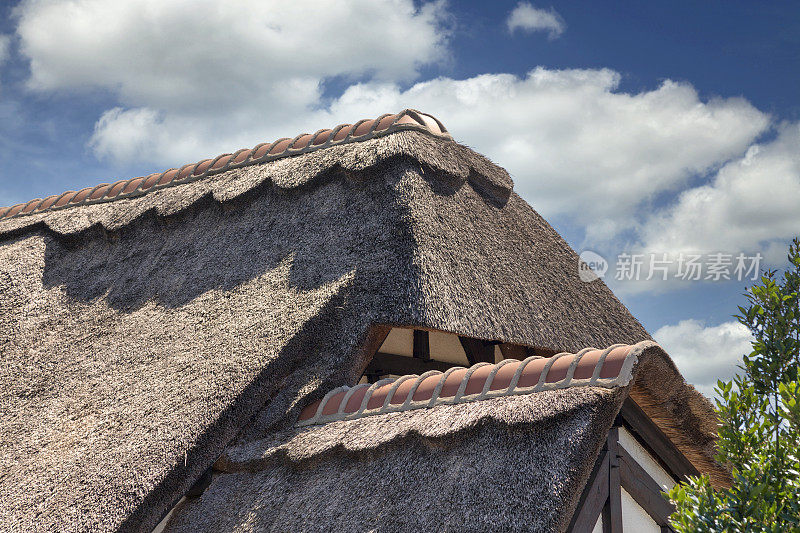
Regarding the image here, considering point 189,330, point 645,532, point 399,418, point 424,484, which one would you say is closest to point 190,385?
point 189,330

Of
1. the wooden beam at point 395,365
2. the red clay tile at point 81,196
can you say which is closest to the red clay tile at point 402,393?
the wooden beam at point 395,365

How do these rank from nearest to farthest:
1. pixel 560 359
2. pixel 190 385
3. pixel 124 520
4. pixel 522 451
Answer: pixel 522 451 → pixel 560 359 → pixel 124 520 → pixel 190 385

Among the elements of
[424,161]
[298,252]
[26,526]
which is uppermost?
[424,161]

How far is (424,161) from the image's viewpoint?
591 centimetres

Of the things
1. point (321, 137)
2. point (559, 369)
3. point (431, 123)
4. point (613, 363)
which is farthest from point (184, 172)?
point (613, 363)

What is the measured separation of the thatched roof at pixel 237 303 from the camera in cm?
435

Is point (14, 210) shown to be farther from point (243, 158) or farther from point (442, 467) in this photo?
point (442, 467)

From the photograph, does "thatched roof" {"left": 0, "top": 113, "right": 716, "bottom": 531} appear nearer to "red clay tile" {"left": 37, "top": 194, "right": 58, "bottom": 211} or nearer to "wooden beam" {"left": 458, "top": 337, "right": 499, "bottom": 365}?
"wooden beam" {"left": 458, "top": 337, "right": 499, "bottom": 365}

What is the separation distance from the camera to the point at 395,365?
20.7ft

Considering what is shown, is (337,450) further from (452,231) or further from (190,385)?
(452,231)

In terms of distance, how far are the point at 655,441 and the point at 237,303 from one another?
296 cm

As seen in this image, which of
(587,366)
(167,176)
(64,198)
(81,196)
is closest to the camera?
(587,366)

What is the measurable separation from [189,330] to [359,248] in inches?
53.0

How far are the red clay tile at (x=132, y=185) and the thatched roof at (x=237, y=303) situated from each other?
46 cm
